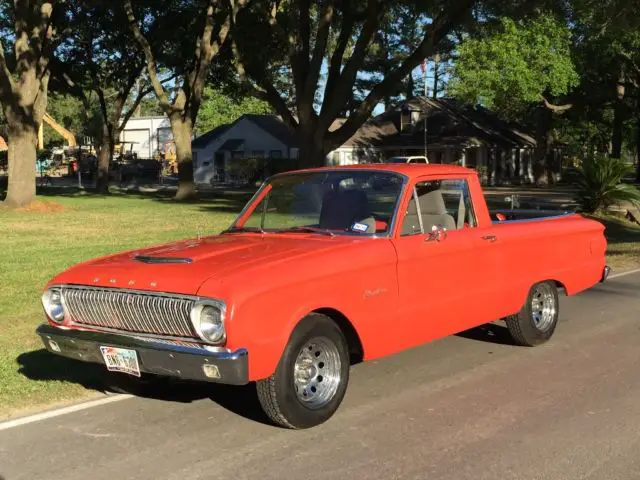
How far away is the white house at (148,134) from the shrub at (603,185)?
63058 millimetres

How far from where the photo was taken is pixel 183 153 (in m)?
29.0

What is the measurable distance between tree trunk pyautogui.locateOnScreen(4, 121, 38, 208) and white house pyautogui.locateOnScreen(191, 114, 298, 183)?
1104 inches

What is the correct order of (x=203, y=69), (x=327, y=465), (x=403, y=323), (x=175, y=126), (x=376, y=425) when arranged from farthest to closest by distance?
(x=175, y=126), (x=203, y=69), (x=403, y=323), (x=376, y=425), (x=327, y=465)

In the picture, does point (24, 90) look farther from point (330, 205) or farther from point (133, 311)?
point (133, 311)

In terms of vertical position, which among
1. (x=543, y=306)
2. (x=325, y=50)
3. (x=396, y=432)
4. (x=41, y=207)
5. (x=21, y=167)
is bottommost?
(x=396, y=432)

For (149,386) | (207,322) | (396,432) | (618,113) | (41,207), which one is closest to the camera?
(207,322)

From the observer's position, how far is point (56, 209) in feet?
74.2

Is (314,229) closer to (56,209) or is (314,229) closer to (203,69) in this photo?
(56,209)

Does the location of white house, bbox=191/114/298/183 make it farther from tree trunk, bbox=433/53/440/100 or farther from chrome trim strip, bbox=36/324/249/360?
chrome trim strip, bbox=36/324/249/360

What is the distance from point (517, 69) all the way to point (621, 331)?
29.2 meters

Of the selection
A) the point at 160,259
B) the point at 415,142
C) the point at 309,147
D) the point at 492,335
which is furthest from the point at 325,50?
the point at 415,142

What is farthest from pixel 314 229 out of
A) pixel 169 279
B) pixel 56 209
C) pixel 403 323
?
pixel 56 209

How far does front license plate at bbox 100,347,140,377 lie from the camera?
4473 millimetres

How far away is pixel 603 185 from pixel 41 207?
16691 mm
